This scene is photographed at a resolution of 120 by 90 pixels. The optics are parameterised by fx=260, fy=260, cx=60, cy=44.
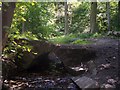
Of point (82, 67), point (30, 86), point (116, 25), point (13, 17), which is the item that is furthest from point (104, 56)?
point (116, 25)

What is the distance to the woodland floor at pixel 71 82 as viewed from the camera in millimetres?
6160

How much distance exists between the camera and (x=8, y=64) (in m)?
6.98

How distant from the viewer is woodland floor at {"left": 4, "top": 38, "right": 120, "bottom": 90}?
20.2ft

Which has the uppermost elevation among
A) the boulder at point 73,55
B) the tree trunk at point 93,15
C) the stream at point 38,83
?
the tree trunk at point 93,15

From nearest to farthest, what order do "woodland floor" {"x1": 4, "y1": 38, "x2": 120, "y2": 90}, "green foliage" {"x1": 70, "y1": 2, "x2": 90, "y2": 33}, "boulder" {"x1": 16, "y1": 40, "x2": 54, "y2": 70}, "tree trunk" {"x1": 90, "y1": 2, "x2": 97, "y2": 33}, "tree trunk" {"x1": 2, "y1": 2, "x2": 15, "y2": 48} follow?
"tree trunk" {"x1": 2, "y1": 2, "x2": 15, "y2": 48}
"woodland floor" {"x1": 4, "y1": 38, "x2": 120, "y2": 90}
"boulder" {"x1": 16, "y1": 40, "x2": 54, "y2": 70}
"tree trunk" {"x1": 90, "y1": 2, "x2": 97, "y2": 33}
"green foliage" {"x1": 70, "y1": 2, "x2": 90, "y2": 33}

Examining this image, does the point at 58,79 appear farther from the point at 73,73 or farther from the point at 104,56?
the point at 104,56

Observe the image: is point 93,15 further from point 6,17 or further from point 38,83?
point 6,17

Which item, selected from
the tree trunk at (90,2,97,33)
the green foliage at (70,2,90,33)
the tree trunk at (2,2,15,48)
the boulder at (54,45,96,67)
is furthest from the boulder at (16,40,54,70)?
the green foliage at (70,2,90,33)

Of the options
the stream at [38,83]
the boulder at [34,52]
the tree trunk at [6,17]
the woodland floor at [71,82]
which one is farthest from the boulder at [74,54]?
the tree trunk at [6,17]

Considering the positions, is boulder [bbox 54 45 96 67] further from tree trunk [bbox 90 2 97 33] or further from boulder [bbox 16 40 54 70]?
tree trunk [bbox 90 2 97 33]

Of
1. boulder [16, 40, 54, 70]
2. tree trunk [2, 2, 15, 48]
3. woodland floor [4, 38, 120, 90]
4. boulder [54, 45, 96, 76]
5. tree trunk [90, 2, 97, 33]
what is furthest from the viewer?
tree trunk [90, 2, 97, 33]

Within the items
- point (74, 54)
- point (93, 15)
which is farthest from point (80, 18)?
point (74, 54)

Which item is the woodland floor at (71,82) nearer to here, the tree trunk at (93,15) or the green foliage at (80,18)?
the tree trunk at (93,15)

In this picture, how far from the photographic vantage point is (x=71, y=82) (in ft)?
21.9
